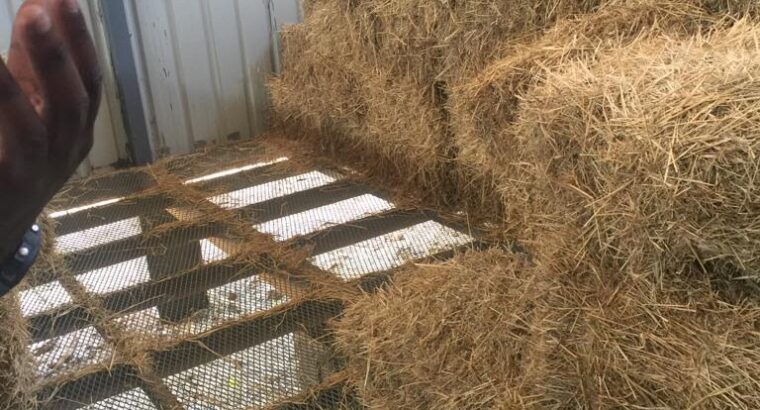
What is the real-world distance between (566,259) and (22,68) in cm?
112

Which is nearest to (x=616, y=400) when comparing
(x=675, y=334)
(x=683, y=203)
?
(x=675, y=334)

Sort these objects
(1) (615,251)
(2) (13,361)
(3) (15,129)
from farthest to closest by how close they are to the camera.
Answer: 1. (2) (13,361)
2. (1) (615,251)
3. (3) (15,129)

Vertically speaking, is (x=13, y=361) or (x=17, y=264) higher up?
(x=17, y=264)

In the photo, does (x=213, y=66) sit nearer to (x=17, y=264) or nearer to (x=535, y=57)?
(x=535, y=57)

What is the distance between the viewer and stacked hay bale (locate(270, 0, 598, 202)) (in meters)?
2.36

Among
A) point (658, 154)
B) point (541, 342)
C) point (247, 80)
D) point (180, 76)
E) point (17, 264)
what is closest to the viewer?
point (17, 264)

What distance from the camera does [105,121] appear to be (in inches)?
152

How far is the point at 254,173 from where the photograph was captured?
140 inches

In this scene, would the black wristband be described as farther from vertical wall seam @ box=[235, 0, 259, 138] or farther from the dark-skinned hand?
vertical wall seam @ box=[235, 0, 259, 138]

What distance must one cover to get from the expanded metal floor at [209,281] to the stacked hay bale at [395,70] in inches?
8.7

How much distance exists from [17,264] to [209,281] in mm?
→ 1615

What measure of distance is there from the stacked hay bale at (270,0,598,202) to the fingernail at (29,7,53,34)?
1.70 meters

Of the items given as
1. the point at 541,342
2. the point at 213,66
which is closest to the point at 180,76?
the point at 213,66

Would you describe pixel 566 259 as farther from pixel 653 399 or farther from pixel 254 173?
pixel 254 173
